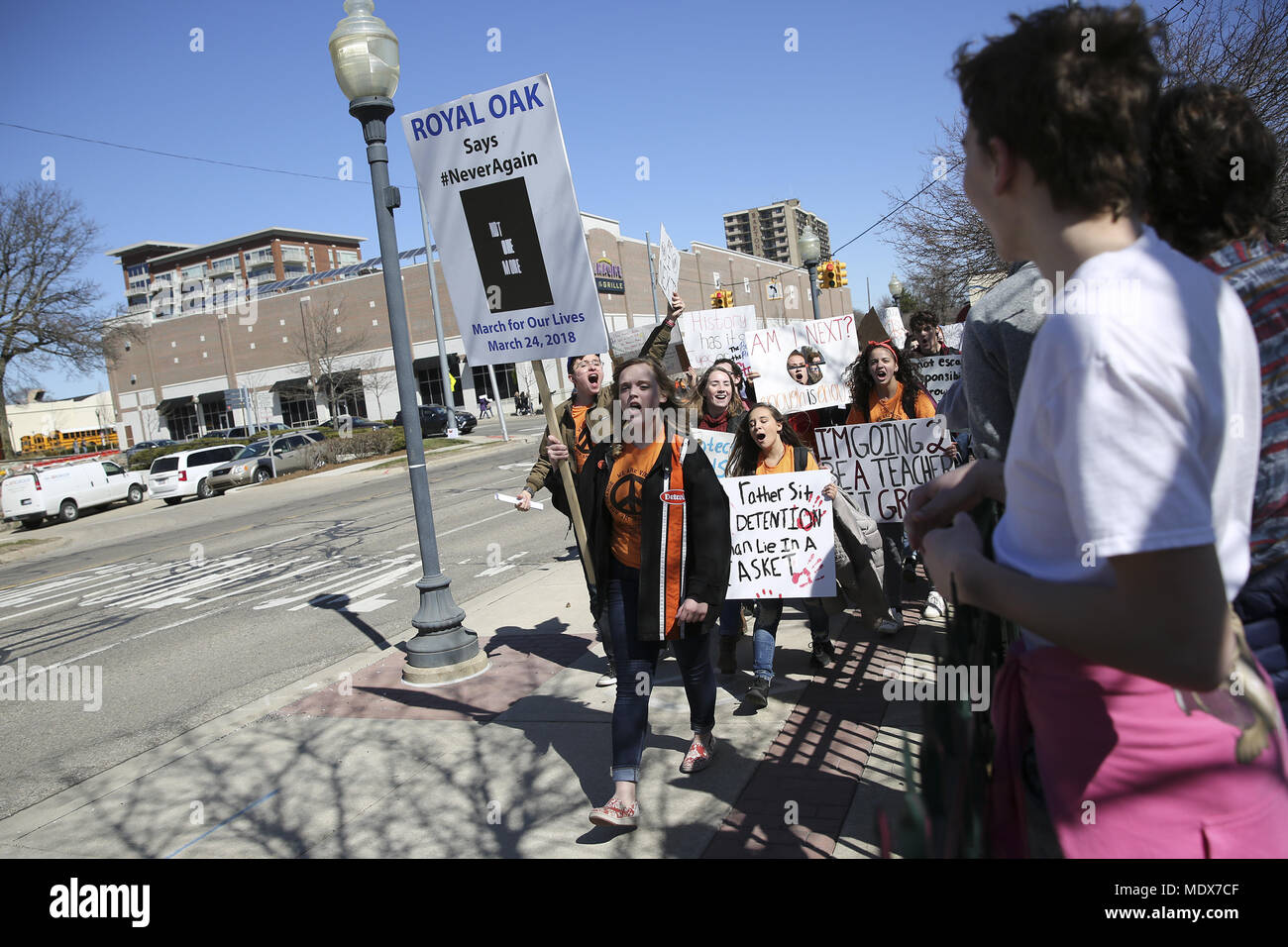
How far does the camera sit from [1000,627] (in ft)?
6.60

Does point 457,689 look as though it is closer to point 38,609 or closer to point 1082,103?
point 1082,103

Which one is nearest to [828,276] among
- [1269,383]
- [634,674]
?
[634,674]

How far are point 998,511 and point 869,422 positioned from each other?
3948 mm

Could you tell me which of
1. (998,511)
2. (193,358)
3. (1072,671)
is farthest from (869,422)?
(193,358)

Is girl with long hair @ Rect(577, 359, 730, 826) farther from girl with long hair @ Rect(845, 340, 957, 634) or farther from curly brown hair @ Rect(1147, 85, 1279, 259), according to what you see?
curly brown hair @ Rect(1147, 85, 1279, 259)

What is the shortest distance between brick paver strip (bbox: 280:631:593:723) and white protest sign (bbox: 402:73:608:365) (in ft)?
7.56

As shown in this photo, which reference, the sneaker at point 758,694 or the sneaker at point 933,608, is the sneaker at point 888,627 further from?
the sneaker at point 758,694

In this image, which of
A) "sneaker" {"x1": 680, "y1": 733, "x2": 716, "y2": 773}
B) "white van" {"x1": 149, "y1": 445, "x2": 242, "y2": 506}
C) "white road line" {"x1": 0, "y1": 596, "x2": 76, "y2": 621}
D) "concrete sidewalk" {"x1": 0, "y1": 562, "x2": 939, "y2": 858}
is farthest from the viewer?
"white van" {"x1": 149, "y1": 445, "x2": 242, "y2": 506}

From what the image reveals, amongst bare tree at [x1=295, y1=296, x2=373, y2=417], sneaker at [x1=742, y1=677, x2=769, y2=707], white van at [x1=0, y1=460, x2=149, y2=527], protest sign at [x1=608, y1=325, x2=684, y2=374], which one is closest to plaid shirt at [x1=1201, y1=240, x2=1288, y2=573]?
sneaker at [x1=742, y1=677, x2=769, y2=707]

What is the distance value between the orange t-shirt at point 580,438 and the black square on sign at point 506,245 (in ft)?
3.97

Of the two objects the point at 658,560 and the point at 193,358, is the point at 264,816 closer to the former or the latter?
the point at 658,560

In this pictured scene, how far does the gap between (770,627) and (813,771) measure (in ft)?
3.97

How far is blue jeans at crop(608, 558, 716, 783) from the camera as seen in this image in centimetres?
386

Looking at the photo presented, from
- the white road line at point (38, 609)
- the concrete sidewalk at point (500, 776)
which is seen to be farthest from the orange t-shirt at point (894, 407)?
the white road line at point (38, 609)
